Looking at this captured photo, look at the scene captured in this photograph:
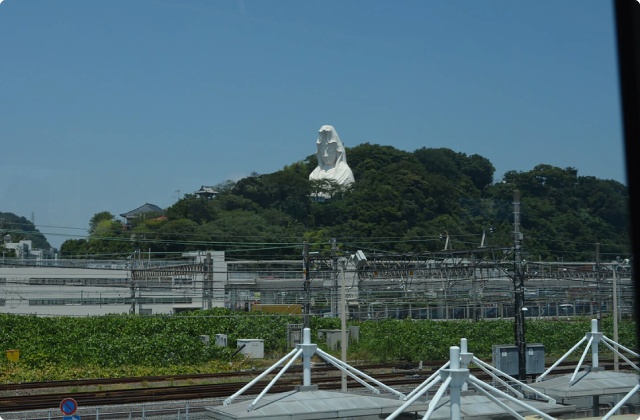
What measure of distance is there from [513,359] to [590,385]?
4961mm

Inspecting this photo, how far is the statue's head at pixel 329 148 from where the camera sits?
273 feet

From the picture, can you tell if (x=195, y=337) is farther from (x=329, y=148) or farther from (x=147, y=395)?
(x=329, y=148)

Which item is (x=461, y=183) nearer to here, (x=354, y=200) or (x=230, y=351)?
(x=354, y=200)

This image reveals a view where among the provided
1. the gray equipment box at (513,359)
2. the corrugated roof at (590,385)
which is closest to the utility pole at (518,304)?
the gray equipment box at (513,359)

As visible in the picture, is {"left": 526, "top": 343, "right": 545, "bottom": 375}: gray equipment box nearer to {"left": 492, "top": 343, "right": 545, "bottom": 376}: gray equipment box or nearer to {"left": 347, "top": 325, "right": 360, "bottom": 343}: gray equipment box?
{"left": 492, "top": 343, "right": 545, "bottom": 376}: gray equipment box

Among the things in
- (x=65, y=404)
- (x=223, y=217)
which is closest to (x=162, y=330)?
(x=65, y=404)

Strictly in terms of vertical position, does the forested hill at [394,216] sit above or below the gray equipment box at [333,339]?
above

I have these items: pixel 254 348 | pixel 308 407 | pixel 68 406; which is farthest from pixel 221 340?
pixel 68 406

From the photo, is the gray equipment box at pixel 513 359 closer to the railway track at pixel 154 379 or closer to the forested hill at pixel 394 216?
the railway track at pixel 154 379

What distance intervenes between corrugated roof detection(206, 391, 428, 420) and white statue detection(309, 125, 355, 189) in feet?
228

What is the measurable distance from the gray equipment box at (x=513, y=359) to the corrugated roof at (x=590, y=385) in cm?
403

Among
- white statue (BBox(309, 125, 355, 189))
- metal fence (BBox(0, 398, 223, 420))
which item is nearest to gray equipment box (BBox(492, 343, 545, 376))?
metal fence (BBox(0, 398, 223, 420))

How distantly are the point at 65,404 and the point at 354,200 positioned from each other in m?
55.3

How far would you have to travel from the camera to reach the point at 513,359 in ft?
56.8
